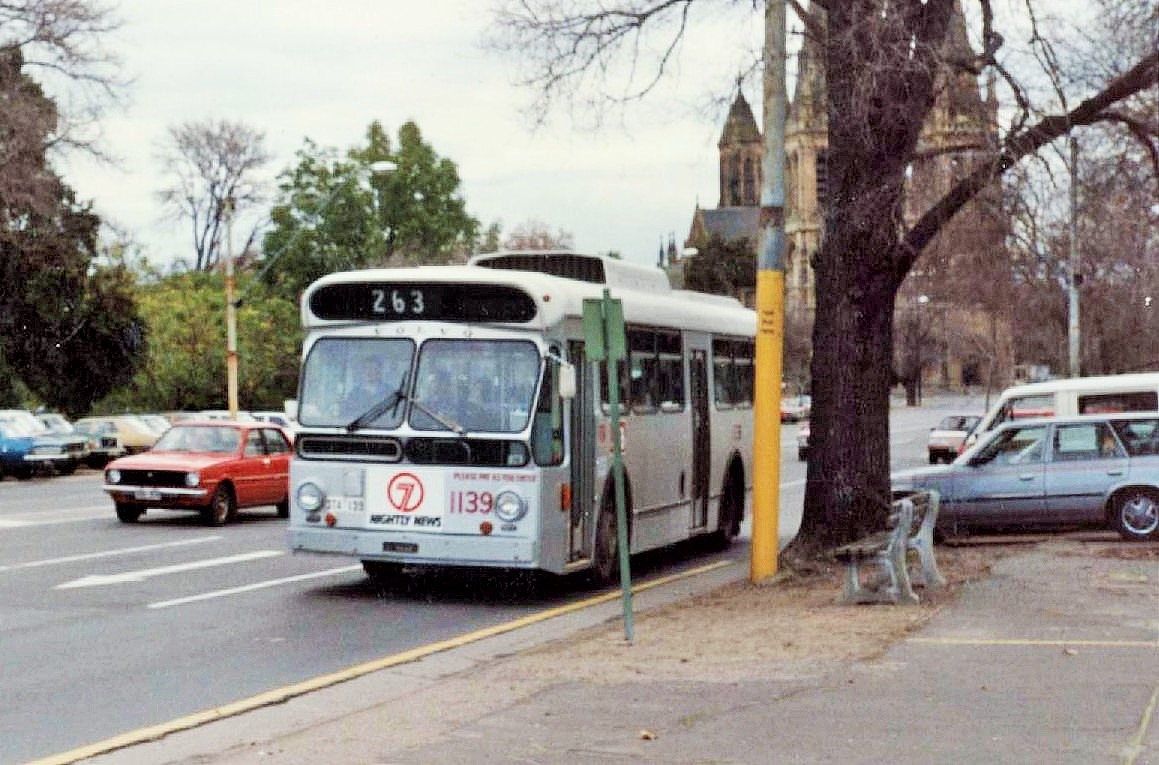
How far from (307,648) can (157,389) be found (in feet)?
181

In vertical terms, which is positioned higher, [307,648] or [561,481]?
[561,481]

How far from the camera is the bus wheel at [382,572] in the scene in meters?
17.7

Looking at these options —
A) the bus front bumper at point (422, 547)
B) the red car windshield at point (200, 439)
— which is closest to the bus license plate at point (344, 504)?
the bus front bumper at point (422, 547)

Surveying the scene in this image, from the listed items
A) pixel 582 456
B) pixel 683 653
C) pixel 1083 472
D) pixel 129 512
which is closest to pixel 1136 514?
pixel 1083 472

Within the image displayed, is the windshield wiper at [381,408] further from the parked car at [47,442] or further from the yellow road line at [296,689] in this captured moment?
the parked car at [47,442]

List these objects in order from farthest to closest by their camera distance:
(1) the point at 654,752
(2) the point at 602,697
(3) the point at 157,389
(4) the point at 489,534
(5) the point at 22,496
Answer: (3) the point at 157,389
(5) the point at 22,496
(4) the point at 489,534
(2) the point at 602,697
(1) the point at 654,752

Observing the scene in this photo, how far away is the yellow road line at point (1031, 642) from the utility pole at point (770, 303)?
4056 millimetres

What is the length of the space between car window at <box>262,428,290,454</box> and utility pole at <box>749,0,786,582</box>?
12.1 metres

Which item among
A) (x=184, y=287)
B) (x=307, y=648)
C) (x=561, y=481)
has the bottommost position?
(x=307, y=648)

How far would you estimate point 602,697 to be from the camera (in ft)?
33.5

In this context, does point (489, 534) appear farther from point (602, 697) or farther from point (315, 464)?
point (602, 697)

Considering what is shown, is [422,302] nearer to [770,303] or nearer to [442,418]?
[442,418]

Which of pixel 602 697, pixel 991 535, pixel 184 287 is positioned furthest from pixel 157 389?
pixel 602 697

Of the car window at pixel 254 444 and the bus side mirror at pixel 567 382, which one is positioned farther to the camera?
the car window at pixel 254 444
